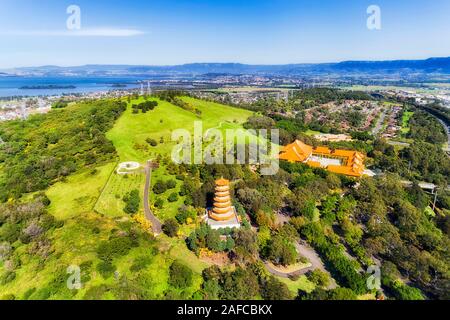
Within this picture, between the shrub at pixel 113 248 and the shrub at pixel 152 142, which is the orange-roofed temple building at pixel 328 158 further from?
the shrub at pixel 113 248

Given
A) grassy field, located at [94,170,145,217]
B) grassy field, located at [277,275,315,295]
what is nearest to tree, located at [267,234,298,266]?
grassy field, located at [277,275,315,295]

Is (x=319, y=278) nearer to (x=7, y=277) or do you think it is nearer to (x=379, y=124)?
(x=7, y=277)

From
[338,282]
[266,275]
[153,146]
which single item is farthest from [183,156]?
[338,282]

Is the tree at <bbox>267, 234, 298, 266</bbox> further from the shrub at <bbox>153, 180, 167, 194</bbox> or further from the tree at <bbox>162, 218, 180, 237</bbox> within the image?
the shrub at <bbox>153, 180, 167, 194</bbox>

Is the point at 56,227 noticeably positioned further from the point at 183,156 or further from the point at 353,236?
the point at 353,236

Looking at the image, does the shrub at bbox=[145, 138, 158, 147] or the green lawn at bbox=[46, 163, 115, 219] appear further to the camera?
the shrub at bbox=[145, 138, 158, 147]

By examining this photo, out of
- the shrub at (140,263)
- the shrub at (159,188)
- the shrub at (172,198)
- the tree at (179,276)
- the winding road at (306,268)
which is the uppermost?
the shrub at (159,188)

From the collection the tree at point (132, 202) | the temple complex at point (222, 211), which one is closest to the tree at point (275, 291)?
the temple complex at point (222, 211)
